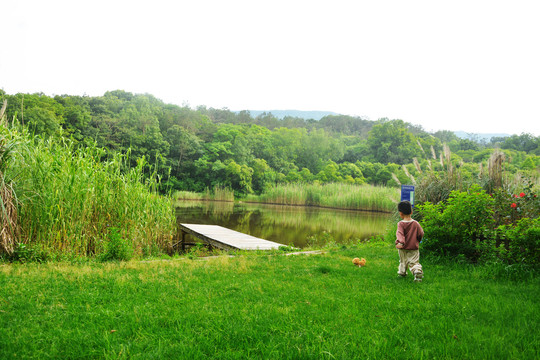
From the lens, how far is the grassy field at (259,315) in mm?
2393

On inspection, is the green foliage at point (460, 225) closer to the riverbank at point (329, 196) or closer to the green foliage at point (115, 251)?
the green foliage at point (115, 251)

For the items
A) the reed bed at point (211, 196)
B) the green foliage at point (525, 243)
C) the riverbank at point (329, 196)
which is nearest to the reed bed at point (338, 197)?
the riverbank at point (329, 196)

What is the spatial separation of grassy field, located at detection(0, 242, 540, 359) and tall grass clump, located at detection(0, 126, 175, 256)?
960 millimetres

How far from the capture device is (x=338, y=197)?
24.4 metres

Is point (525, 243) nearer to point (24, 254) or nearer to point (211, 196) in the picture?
point (24, 254)

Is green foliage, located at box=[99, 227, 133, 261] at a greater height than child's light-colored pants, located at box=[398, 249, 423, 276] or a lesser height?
lesser

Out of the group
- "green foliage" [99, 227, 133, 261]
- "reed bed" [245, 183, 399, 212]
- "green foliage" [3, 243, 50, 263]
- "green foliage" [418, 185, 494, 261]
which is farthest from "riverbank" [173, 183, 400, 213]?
"green foliage" [3, 243, 50, 263]

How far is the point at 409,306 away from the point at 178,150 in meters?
34.7

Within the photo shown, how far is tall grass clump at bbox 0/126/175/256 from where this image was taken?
5488 mm

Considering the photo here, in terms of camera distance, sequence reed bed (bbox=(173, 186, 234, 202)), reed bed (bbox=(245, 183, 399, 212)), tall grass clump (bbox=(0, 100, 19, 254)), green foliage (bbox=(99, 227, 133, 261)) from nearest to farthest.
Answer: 1. tall grass clump (bbox=(0, 100, 19, 254))
2. green foliage (bbox=(99, 227, 133, 261))
3. reed bed (bbox=(245, 183, 399, 212))
4. reed bed (bbox=(173, 186, 234, 202))

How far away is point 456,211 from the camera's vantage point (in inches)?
222

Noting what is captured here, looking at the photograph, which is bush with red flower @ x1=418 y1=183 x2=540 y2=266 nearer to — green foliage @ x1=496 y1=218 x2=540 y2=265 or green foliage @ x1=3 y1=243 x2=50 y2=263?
green foliage @ x1=496 y1=218 x2=540 y2=265

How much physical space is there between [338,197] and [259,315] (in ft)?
72.0

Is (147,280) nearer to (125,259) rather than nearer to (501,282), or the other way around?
(125,259)
